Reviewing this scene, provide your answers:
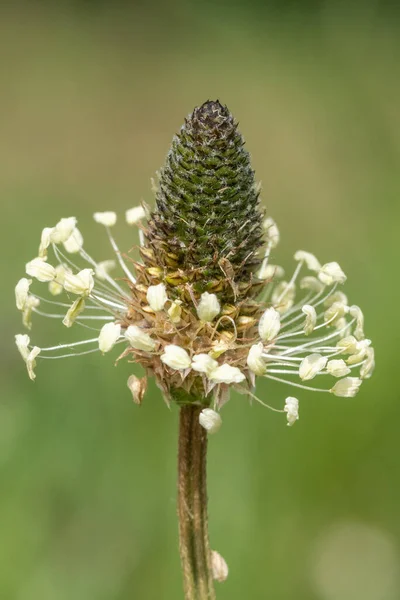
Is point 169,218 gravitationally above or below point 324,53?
below

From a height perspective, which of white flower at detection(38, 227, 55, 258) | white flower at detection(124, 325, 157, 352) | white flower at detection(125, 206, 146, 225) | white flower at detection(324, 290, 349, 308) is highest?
white flower at detection(125, 206, 146, 225)

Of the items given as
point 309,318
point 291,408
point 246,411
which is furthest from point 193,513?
point 246,411

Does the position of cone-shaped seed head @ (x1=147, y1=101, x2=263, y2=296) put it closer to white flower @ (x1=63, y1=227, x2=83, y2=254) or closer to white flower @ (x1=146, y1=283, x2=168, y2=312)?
white flower @ (x1=146, y1=283, x2=168, y2=312)

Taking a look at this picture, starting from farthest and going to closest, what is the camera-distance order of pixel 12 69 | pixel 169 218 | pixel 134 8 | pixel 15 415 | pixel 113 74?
pixel 134 8 → pixel 113 74 → pixel 12 69 → pixel 15 415 → pixel 169 218

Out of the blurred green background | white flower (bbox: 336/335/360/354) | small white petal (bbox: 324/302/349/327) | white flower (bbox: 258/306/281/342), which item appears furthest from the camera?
the blurred green background

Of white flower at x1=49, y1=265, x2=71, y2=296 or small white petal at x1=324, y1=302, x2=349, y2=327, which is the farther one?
small white petal at x1=324, y1=302, x2=349, y2=327

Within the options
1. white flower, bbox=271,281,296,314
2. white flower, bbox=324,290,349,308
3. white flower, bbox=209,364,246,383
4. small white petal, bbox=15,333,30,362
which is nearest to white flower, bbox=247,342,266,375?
white flower, bbox=209,364,246,383

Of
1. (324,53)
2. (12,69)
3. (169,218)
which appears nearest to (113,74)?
→ (12,69)

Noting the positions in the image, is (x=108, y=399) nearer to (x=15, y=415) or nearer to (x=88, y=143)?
(x=15, y=415)
